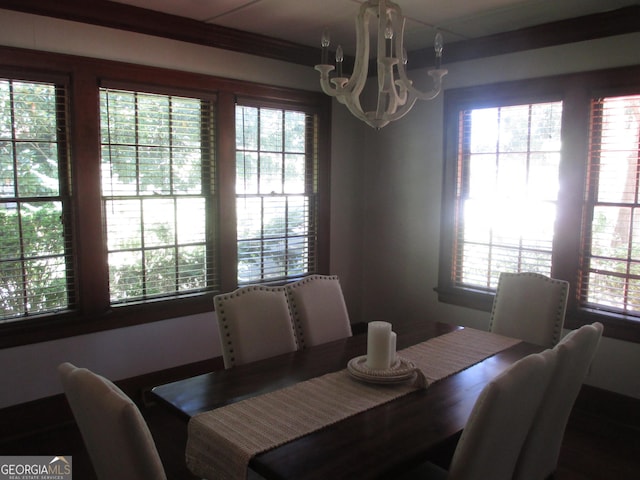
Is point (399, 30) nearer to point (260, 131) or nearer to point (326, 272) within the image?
point (260, 131)

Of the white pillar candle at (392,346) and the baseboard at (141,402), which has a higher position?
the white pillar candle at (392,346)

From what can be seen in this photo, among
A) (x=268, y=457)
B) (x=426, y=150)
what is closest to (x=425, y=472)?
(x=268, y=457)

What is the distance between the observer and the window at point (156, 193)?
3393 millimetres

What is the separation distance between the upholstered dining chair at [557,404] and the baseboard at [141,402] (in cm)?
151

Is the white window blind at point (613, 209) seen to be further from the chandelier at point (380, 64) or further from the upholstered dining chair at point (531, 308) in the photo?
the chandelier at point (380, 64)

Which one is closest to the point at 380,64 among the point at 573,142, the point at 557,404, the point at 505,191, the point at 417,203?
the point at 557,404

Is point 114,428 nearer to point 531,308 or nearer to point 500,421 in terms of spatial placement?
point 500,421

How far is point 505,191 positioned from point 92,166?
2851 millimetres

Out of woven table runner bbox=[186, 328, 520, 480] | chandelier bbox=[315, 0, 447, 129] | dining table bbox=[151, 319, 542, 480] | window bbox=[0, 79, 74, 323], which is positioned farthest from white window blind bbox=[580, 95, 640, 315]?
window bbox=[0, 79, 74, 323]

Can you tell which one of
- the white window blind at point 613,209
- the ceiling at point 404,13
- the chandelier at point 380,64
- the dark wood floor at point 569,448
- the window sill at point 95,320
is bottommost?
the dark wood floor at point 569,448

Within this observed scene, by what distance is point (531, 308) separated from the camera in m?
2.96

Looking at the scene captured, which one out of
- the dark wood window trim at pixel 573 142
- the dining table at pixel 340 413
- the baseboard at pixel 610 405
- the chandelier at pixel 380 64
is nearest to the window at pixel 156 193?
the dining table at pixel 340 413

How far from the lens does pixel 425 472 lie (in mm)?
1993

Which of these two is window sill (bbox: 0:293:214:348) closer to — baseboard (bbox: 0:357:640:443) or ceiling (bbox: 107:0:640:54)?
baseboard (bbox: 0:357:640:443)
